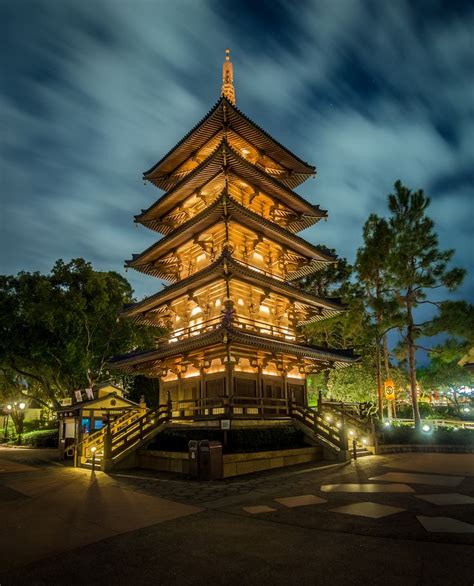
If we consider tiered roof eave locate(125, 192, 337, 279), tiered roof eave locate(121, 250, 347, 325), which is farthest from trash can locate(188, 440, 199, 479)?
tiered roof eave locate(125, 192, 337, 279)

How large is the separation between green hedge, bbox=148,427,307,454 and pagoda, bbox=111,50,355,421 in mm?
1001

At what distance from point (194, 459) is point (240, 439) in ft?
9.20

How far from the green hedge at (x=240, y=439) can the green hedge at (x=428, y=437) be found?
6.13 m

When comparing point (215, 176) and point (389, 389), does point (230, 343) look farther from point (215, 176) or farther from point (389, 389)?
point (389, 389)

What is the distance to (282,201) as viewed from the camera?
A: 2453 cm

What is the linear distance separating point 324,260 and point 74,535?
21118mm

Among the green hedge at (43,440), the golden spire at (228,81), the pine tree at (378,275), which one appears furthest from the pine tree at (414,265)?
the green hedge at (43,440)

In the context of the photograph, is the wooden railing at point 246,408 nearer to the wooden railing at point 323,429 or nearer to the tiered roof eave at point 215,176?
the wooden railing at point 323,429

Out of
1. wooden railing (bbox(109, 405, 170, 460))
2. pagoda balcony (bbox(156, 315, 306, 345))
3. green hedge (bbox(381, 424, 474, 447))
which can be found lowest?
green hedge (bbox(381, 424, 474, 447))

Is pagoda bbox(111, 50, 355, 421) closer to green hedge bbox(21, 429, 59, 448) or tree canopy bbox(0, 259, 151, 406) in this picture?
tree canopy bbox(0, 259, 151, 406)

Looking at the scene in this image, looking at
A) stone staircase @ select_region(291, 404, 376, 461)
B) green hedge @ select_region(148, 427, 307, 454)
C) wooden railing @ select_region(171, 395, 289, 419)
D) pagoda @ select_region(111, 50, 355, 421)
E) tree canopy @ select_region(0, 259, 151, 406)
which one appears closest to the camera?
green hedge @ select_region(148, 427, 307, 454)

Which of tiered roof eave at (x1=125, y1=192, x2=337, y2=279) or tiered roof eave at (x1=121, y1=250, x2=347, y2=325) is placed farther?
tiered roof eave at (x1=125, y1=192, x2=337, y2=279)

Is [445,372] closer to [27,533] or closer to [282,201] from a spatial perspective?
[282,201]

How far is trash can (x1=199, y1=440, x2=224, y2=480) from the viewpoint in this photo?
503 inches
